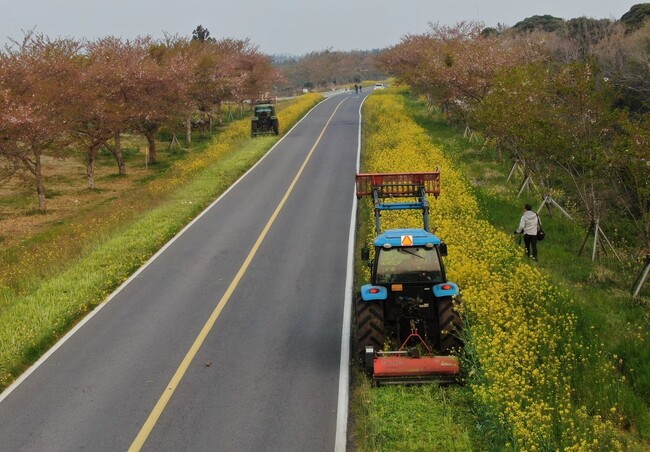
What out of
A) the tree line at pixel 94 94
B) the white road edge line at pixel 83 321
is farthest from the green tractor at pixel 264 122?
the white road edge line at pixel 83 321

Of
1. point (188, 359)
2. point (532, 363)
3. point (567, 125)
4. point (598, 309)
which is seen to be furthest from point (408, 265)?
point (567, 125)

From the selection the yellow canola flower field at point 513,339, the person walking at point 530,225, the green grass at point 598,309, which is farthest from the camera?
the person walking at point 530,225

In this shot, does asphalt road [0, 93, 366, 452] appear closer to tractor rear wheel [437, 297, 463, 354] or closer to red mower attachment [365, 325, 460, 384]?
red mower attachment [365, 325, 460, 384]

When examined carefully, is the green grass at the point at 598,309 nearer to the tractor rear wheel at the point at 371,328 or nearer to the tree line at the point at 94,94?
the tractor rear wheel at the point at 371,328

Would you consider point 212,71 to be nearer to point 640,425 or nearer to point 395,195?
point 395,195

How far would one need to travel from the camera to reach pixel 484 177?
28438mm

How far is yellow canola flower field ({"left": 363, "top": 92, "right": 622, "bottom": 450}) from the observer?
8.41 metres

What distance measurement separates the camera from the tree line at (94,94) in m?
28.0

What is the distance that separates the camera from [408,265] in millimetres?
11164

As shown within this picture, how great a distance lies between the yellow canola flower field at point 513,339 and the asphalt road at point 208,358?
8.10 ft

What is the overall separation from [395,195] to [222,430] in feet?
23.5

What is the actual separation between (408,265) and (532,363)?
2.66m

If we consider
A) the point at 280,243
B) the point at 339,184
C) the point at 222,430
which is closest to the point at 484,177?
the point at 339,184

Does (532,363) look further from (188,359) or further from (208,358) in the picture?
(188,359)
